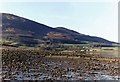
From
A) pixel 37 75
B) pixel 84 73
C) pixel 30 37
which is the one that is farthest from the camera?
pixel 30 37

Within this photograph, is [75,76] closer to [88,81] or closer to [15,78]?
[88,81]

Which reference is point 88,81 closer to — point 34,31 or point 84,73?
point 84,73

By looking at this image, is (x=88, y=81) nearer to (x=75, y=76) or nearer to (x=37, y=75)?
(x=75, y=76)

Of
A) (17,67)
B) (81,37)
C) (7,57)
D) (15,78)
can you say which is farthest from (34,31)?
(15,78)

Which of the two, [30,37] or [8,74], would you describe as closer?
[8,74]

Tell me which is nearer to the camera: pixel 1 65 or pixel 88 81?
pixel 88 81

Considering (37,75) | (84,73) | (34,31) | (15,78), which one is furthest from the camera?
(34,31)

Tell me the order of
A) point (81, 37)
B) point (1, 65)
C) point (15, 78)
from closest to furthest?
1. point (15, 78)
2. point (1, 65)
3. point (81, 37)

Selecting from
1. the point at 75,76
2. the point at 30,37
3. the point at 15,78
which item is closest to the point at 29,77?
the point at 15,78

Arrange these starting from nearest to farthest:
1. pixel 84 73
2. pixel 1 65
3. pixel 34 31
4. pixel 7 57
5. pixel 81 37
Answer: pixel 84 73, pixel 1 65, pixel 7 57, pixel 34 31, pixel 81 37
